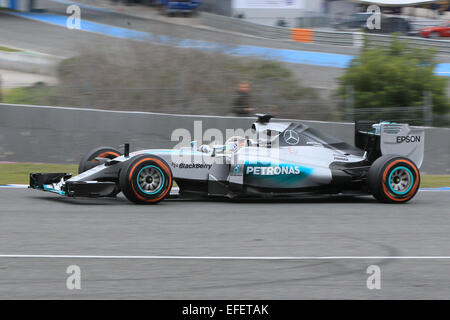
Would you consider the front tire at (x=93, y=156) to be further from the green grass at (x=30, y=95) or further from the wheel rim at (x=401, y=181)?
the green grass at (x=30, y=95)

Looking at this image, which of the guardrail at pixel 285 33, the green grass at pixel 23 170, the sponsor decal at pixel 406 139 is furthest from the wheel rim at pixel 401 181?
the guardrail at pixel 285 33

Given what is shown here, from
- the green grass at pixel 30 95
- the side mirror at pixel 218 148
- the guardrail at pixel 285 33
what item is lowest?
the side mirror at pixel 218 148

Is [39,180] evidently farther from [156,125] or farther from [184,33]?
[184,33]

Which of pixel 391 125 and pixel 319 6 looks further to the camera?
pixel 319 6

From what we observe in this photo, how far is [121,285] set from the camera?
18.0ft

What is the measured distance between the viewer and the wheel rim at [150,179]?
30.5ft

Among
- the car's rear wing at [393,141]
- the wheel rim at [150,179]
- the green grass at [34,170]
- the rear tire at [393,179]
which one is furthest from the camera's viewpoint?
the green grass at [34,170]

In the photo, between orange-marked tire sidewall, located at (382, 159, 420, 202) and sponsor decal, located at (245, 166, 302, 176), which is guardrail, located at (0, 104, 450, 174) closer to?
orange-marked tire sidewall, located at (382, 159, 420, 202)

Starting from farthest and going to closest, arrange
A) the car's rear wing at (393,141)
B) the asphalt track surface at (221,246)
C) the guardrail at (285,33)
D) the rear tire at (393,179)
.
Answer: the guardrail at (285,33) → the car's rear wing at (393,141) → the rear tire at (393,179) → the asphalt track surface at (221,246)

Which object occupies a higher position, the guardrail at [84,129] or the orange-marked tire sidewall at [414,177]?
the guardrail at [84,129]

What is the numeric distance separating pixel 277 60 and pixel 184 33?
2880 mm

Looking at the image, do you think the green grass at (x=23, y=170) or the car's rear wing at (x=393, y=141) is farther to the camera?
the green grass at (x=23, y=170)

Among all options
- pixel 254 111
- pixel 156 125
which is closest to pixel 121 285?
pixel 156 125
